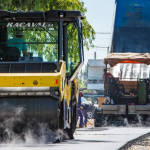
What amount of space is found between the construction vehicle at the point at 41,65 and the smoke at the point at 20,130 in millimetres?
43

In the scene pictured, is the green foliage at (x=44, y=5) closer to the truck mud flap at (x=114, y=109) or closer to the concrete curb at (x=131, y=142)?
the truck mud flap at (x=114, y=109)


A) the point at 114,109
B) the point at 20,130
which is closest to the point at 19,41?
the point at 20,130

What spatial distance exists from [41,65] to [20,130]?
1.56m

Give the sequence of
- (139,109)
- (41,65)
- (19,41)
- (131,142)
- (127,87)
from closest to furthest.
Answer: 1. (41,65)
2. (19,41)
3. (131,142)
4. (139,109)
5. (127,87)

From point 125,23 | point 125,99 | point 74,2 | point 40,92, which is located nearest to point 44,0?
point 74,2

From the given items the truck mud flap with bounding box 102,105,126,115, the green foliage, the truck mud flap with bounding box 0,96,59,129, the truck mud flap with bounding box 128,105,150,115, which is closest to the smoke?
the truck mud flap with bounding box 0,96,59,129

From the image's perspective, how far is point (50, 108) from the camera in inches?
435

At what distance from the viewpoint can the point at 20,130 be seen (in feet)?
36.4

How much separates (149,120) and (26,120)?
11386 millimetres

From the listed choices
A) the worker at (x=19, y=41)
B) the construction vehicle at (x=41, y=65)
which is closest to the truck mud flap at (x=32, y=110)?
the construction vehicle at (x=41, y=65)

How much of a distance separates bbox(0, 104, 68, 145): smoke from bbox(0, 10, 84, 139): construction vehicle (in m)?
0.04

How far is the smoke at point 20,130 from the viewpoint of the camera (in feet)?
36.1

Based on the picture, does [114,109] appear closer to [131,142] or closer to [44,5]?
[44,5]

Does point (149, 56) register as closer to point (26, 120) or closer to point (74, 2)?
point (74, 2)
